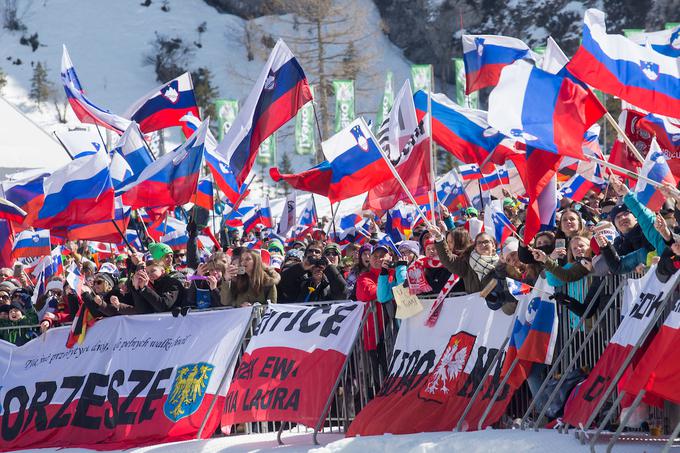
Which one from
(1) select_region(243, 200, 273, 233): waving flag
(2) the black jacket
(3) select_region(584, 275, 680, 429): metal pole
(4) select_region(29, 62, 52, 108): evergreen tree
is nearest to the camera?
(2) the black jacket

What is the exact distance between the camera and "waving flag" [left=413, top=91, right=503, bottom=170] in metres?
14.6

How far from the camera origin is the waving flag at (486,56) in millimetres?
15609

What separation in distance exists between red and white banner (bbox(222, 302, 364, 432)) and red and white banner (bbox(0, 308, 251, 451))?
0.30m

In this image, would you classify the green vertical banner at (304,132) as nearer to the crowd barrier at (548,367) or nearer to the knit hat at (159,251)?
the knit hat at (159,251)

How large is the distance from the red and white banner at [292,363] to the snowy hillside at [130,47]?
69427 mm

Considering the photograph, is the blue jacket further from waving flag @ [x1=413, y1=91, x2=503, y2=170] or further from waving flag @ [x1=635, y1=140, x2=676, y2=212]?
waving flag @ [x1=413, y1=91, x2=503, y2=170]

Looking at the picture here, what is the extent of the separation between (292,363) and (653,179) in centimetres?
413

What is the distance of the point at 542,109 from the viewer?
945 centimetres

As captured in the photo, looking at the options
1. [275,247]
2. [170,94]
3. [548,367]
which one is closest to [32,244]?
[170,94]

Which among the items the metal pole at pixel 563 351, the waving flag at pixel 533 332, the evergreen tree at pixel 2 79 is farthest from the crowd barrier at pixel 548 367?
the evergreen tree at pixel 2 79

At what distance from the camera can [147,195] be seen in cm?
1556

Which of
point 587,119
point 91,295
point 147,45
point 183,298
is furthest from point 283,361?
point 147,45

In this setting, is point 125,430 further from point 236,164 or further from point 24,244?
point 24,244

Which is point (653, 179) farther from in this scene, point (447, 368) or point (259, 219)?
point (259, 219)
